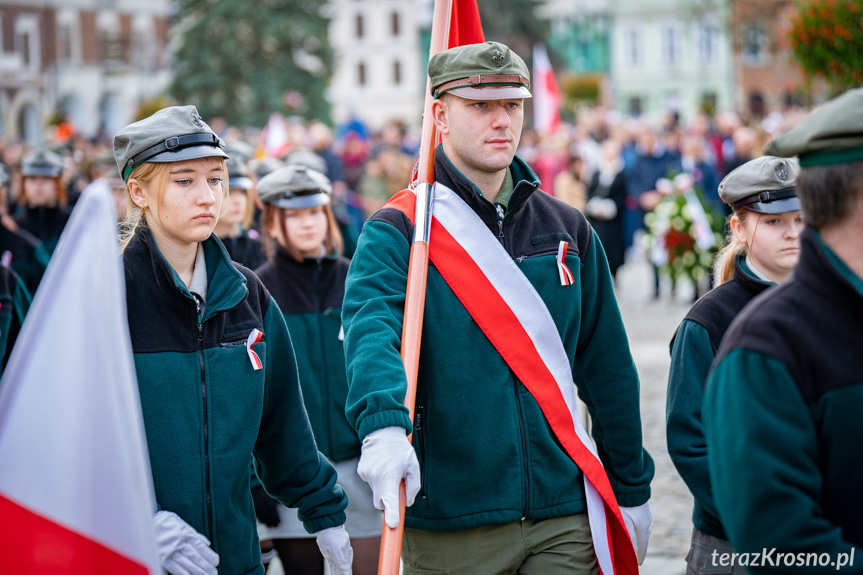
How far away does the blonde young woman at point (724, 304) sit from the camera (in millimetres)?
3580

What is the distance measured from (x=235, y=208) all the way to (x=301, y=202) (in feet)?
2.48

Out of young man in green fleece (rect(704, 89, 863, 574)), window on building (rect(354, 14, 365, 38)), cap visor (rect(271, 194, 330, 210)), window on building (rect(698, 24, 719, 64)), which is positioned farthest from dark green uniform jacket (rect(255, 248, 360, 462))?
window on building (rect(354, 14, 365, 38))

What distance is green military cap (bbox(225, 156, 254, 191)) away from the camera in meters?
6.27

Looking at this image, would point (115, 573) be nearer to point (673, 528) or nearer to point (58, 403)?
point (58, 403)

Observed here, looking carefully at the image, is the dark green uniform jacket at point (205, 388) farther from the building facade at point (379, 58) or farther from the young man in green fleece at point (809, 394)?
the building facade at point (379, 58)

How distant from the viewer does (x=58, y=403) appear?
7.80ft

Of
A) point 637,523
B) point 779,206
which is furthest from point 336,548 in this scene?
point 779,206

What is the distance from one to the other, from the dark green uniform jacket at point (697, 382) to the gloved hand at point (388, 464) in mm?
931

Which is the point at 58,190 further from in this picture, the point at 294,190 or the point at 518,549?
the point at 518,549

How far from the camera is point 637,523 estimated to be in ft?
12.4

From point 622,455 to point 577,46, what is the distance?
6275 cm

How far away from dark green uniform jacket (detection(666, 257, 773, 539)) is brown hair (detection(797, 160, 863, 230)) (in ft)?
3.78

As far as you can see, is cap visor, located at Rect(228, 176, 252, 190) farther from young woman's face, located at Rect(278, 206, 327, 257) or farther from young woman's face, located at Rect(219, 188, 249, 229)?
young woman's face, located at Rect(278, 206, 327, 257)

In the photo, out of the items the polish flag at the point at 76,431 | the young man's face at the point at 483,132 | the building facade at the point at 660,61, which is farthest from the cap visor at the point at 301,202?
the building facade at the point at 660,61
